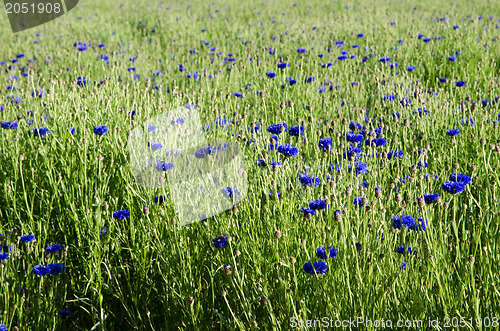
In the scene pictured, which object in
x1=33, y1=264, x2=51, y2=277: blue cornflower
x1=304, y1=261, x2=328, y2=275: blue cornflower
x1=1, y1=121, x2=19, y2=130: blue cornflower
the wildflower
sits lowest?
x1=33, y1=264, x2=51, y2=277: blue cornflower

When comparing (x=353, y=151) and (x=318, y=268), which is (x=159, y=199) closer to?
(x=318, y=268)

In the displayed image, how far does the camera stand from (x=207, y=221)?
187 cm

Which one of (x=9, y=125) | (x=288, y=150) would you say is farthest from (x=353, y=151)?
(x=9, y=125)

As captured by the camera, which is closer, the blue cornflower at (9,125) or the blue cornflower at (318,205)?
the blue cornflower at (318,205)

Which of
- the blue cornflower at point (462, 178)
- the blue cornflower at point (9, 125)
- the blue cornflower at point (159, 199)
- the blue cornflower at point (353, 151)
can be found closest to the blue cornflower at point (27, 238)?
the blue cornflower at point (159, 199)

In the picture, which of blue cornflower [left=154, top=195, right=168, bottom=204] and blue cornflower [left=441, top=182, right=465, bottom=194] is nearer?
blue cornflower [left=441, top=182, right=465, bottom=194]

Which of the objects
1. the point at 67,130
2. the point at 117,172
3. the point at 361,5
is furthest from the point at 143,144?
the point at 361,5

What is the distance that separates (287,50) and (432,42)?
6.36ft

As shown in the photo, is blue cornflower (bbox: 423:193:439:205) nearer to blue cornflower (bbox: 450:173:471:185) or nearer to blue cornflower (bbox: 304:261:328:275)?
blue cornflower (bbox: 450:173:471:185)

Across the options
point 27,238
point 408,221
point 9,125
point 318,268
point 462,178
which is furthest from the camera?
point 9,125

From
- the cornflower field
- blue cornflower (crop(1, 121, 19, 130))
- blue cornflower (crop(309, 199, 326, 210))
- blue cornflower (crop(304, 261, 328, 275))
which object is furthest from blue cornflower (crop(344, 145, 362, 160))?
blue cornflower (crop(1, 121, 19, 130))

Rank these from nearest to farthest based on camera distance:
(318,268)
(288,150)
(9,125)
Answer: (318,268), (288,150), (9,125)

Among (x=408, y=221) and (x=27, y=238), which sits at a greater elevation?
(x=408, y=221)

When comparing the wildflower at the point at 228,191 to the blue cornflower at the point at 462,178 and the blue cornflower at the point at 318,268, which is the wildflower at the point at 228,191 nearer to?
the blue cornflower at the point at 318,268
